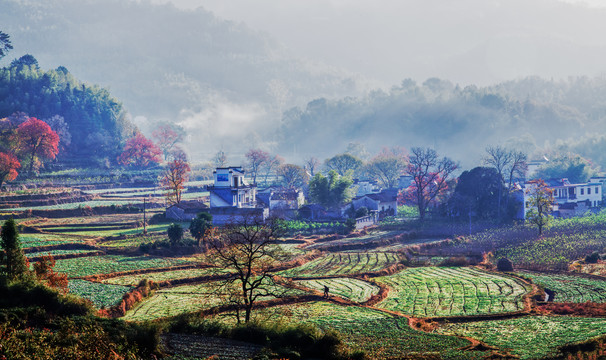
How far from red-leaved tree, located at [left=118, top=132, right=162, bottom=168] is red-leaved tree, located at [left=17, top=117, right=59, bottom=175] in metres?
20.5

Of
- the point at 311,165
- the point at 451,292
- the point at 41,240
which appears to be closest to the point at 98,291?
the point at 41,240

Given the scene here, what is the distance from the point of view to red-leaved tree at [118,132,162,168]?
100875 millimetres

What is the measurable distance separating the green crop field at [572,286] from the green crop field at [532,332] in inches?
191

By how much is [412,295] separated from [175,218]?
3418 cm

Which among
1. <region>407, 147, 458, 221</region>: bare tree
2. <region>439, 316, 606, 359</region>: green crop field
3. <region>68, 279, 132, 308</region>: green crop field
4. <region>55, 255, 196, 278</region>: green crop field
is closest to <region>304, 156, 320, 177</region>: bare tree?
<region>407, 147, 458, 221</region>: bare tree

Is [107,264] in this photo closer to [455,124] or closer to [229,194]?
[229,194]

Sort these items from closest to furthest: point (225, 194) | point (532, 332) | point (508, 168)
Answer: point (532, 332) < point (225, 194) < point (508, 168)

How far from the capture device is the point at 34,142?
257 ft

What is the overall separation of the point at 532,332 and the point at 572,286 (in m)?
11.2

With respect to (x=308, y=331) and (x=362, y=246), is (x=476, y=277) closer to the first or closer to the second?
(x=362, y=246)

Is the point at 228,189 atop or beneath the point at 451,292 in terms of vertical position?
atop

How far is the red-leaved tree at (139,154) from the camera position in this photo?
101 metres

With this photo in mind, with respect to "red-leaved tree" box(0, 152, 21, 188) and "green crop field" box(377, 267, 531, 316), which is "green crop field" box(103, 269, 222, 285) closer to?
"green crop field" box(377, 267, 531, 316)

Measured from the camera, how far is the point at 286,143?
650 ft
